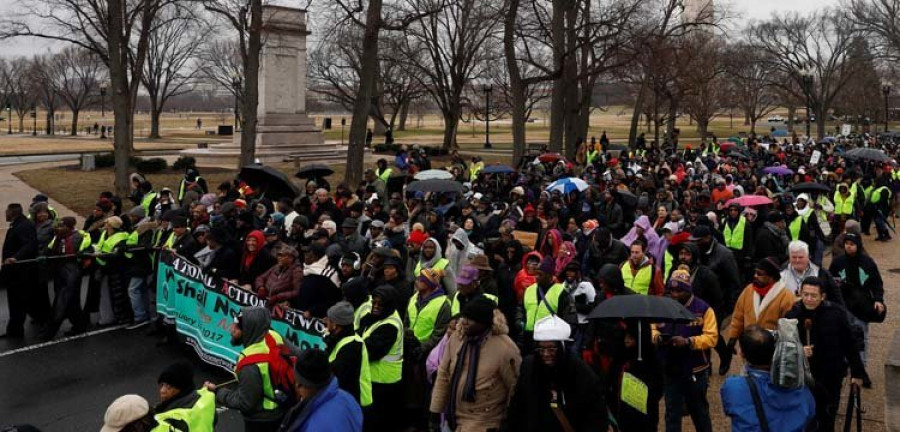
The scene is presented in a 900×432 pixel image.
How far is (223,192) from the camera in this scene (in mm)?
14703

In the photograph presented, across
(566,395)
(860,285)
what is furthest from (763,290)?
(566,395)

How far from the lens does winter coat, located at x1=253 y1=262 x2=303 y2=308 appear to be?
8234mm

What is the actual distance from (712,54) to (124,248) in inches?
1812

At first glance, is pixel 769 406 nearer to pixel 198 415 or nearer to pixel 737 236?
pixel 198 415

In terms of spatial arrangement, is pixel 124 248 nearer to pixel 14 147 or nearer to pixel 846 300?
pixel 846 300

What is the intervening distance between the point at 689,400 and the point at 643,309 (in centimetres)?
100

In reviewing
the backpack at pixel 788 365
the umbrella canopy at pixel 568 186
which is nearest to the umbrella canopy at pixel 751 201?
the umbrella canopy at pixel 568 186

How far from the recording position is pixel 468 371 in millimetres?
5176

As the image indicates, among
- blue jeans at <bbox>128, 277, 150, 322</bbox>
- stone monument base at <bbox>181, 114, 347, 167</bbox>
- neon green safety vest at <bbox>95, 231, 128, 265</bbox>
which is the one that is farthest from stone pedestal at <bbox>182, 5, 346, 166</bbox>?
neon green safety vest at <bbox>95, 231, 128, 265</bbox>

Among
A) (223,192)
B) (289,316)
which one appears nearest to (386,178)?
(223,192)

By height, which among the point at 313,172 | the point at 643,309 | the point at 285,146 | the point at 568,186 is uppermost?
the point at 285,146

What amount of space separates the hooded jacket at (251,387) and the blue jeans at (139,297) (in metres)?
5.40

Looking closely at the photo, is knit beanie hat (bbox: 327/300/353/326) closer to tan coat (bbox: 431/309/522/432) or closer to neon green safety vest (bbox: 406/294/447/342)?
tan coat (bbox: 431/309/522/432)

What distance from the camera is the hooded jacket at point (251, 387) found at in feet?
17.1
